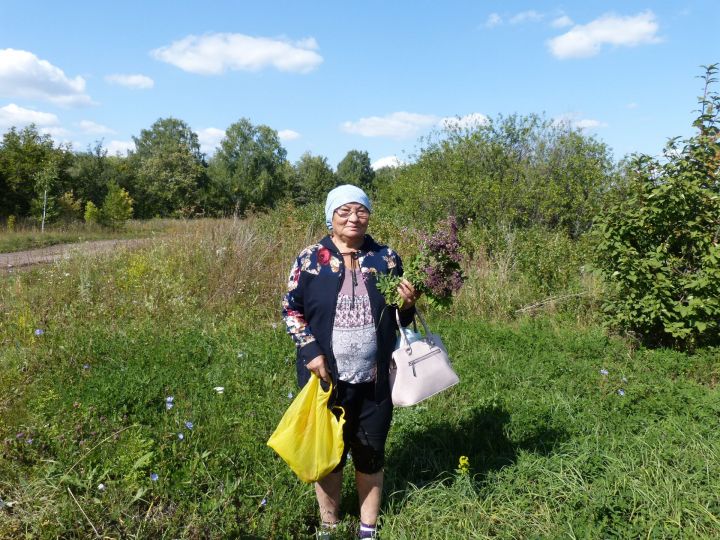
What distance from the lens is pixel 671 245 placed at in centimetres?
558

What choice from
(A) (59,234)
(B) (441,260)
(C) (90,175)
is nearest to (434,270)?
(B) (441,260)

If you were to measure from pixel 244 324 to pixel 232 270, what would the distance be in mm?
1288

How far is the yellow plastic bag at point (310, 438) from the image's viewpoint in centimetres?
237

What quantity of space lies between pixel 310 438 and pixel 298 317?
59 centimetres

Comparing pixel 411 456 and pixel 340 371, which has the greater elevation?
pixel 340 371

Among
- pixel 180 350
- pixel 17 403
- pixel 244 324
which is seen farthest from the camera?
pixel 244 324

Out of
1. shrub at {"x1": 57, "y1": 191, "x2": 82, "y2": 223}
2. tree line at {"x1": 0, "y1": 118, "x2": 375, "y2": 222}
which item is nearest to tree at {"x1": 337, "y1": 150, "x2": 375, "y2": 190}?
tree line at {"x1": 0, "y1": 118, "x2": 375, "y2": 222}

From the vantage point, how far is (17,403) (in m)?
3.61

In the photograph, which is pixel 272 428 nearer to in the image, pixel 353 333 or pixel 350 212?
pixel 353 333

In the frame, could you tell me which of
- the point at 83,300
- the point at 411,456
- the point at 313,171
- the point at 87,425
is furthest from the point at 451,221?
the point at 313,171

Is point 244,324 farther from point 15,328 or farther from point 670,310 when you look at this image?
point 670,310

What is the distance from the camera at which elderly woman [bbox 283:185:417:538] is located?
247cm

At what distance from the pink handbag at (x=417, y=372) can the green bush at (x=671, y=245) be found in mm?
3799

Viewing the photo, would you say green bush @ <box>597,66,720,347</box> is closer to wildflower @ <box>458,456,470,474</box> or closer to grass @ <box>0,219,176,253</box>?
wildflower @ <box>458,456,470,474</box>
